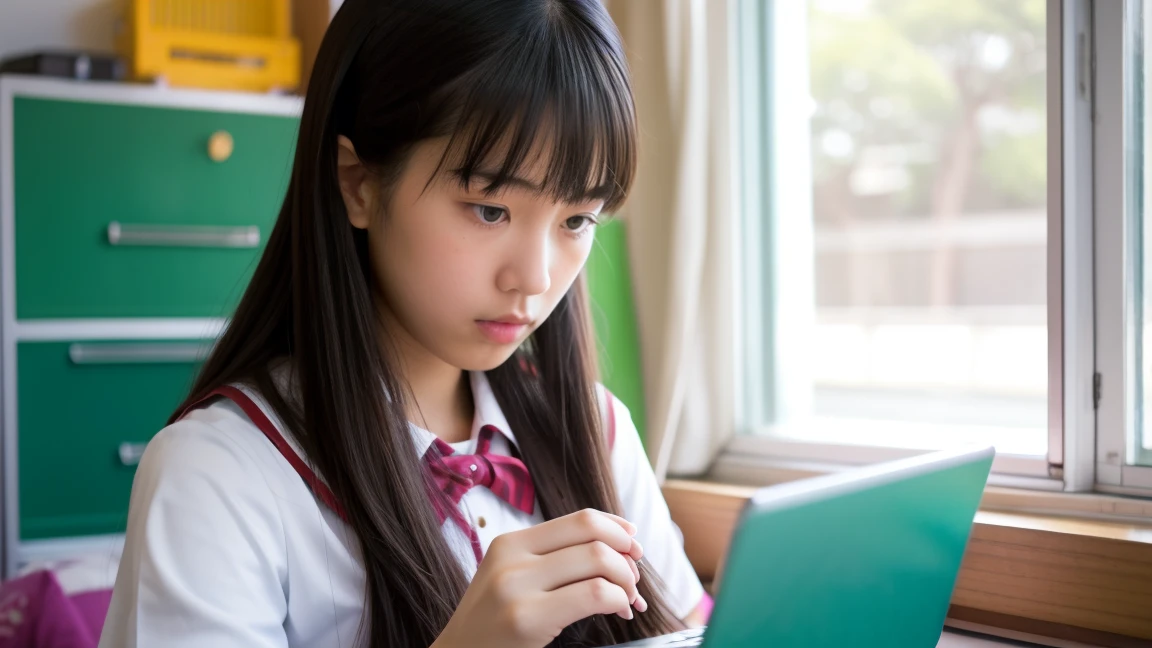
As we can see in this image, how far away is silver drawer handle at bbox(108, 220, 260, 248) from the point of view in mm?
1520

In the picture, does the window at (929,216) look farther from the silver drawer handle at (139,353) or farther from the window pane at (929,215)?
the silver drawer handle at (139,353)

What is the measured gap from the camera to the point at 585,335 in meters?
1.06

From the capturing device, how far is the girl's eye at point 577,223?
2.79ft

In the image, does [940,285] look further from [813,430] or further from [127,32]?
[127,32]

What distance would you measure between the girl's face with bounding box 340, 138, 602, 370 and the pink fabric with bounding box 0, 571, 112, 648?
57cm

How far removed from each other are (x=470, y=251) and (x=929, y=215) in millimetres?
5780

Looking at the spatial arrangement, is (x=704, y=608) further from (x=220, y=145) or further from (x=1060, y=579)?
(x=220, y=145)

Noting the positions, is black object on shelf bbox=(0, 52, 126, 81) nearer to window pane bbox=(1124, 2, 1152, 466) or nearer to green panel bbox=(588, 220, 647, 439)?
green panel bbox=(588, 220, 647, 439)

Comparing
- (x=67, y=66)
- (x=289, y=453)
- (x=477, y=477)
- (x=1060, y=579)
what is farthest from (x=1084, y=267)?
(x=67, y=66)

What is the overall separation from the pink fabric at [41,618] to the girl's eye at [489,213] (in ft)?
2.15

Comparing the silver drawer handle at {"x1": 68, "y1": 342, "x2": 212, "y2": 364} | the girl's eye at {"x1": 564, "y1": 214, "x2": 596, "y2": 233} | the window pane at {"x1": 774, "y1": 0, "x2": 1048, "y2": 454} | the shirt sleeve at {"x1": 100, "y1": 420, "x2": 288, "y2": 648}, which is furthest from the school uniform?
the window pane at {"x1": 774, "y1": 0, "x2": 1048, "y2": 454}

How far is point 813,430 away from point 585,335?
0.70m

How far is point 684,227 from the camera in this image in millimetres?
1528

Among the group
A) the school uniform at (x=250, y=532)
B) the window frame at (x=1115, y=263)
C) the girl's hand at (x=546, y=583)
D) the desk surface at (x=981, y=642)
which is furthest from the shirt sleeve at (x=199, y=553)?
the window frame at (x=1115, y=263)
